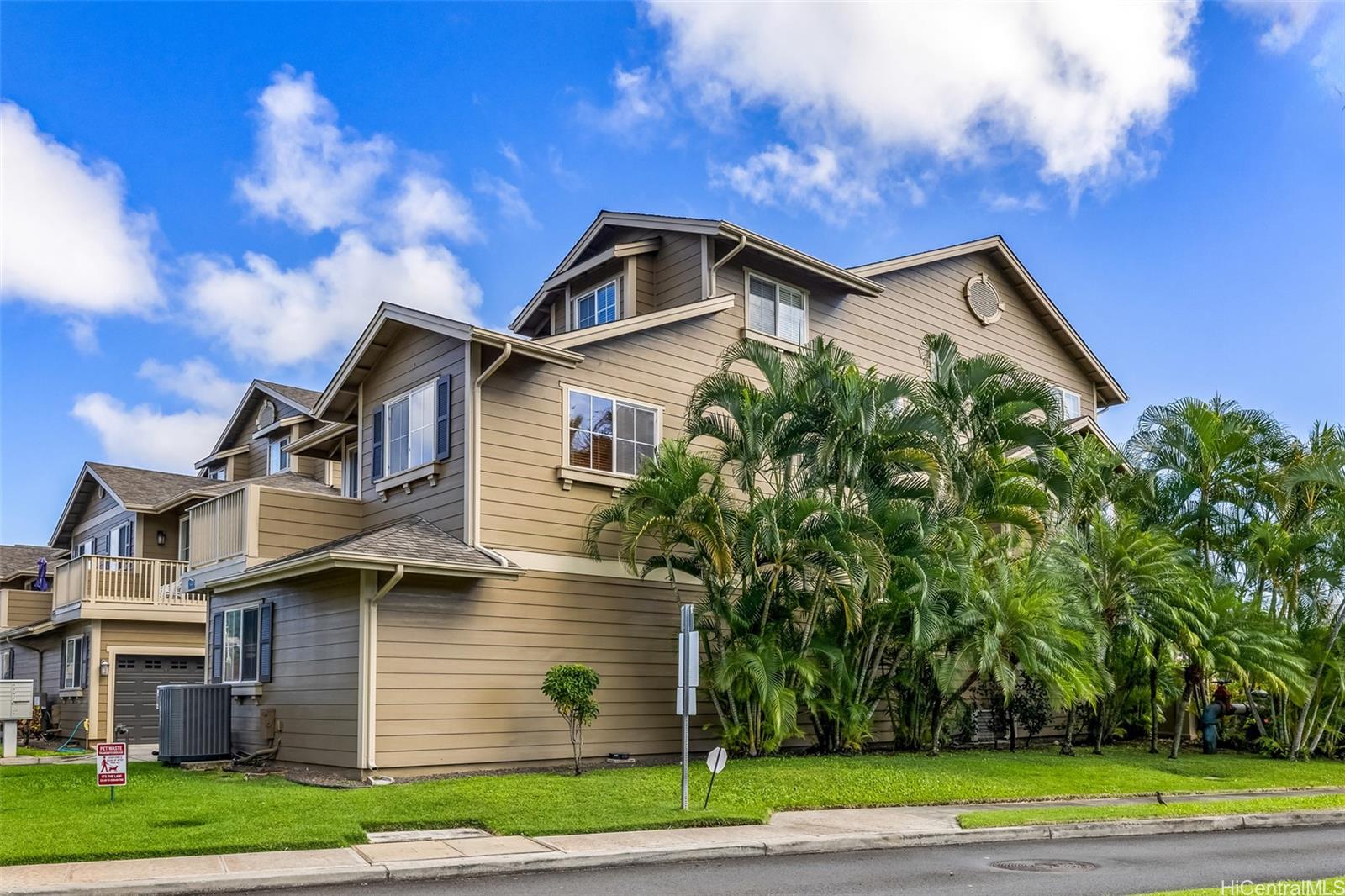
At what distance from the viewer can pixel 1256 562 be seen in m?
23.9

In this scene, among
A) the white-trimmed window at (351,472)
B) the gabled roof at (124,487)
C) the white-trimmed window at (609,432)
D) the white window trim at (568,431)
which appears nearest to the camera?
the white window trim at (568,431)

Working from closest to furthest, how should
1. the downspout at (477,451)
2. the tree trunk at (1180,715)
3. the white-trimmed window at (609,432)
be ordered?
the downspout at (477,451), the white-trimmed window at (609,432), the tree trunk at (1180,715)

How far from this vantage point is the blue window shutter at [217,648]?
2153cm

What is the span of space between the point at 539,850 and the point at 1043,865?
4.78 m

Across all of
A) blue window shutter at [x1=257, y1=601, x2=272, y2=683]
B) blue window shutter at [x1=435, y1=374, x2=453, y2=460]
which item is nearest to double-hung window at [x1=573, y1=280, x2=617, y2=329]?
blue window shutter at [x1=435, y1=374, x2=453, y2=460]

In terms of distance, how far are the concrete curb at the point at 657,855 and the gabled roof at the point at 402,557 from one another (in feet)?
19.5

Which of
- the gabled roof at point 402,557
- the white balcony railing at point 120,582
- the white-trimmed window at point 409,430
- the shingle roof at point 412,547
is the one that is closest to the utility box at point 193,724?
the gabled roof at point 402,557

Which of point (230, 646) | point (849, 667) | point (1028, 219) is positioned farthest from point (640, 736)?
point (1028, 219)

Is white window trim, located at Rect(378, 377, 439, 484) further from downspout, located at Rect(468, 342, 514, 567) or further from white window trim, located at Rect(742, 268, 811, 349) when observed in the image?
white window trim, located at Rect(742, 268, 811, 349)

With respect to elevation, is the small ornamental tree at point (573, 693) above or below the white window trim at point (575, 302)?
below

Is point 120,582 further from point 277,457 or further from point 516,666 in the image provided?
point 516,666

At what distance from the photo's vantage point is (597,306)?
23766 millimetres

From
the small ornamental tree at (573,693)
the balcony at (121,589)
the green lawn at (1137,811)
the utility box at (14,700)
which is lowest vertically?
the green lawn at (1137,811)

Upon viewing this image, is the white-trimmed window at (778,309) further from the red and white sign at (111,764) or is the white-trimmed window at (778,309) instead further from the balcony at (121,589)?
the balcony at (121,589)
